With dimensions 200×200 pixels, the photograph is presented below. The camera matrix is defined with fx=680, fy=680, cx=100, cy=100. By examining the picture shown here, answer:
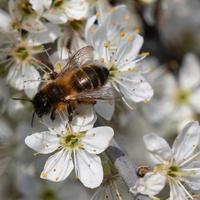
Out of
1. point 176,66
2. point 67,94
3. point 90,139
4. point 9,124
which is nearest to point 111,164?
point 90,139

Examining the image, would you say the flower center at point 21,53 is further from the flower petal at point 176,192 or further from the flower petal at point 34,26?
the flower petal at point 176,192

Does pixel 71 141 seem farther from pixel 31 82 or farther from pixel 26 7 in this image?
pixel 26 7

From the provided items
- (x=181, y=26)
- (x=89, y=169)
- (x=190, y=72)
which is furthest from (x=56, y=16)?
(x=181, y=26)

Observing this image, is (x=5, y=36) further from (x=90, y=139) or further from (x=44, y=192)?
(x=44, y=192)

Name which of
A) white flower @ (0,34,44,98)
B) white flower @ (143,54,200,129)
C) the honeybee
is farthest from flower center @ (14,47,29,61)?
white flower @ (143,54,200,129)

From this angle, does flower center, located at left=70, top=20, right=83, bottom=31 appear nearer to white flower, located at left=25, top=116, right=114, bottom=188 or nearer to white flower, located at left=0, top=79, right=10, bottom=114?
white flower, located at left=0, top=79, right=10, bottom=114
